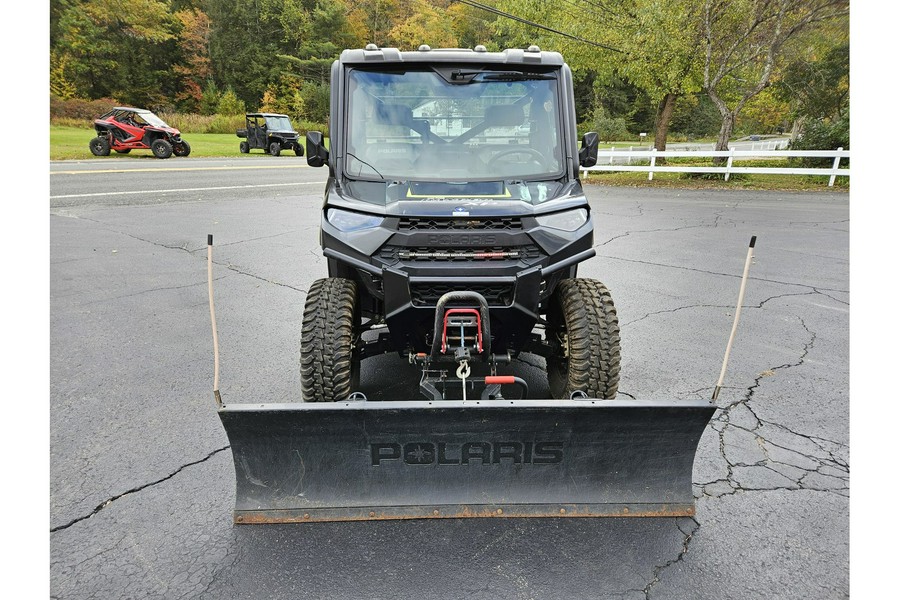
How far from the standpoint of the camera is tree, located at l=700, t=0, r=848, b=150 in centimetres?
1662

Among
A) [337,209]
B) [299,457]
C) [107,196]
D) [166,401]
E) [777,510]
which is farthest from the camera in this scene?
[107,196]

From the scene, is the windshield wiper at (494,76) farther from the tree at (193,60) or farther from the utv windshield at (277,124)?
the tree at (193,60)

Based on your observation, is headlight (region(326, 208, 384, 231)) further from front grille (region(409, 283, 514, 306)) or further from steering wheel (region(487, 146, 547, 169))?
steering wheel (region(487, 146, 547, 169))

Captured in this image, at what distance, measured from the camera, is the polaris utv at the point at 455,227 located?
9.91 ft

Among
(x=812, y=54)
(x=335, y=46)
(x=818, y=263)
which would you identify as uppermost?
(x=335, y=46)

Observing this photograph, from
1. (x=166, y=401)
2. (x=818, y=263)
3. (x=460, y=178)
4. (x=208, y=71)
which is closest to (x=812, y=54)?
(x=818, y=263)

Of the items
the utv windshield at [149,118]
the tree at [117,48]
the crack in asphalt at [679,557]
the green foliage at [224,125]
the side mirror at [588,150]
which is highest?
the tree at [117,48]

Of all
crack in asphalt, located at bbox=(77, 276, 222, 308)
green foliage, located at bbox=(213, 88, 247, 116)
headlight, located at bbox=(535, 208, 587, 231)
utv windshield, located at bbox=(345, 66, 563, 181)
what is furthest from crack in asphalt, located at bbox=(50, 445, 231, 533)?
green foliage, located at bbox=(213, 88, 247, 116)

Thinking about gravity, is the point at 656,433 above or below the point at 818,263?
below

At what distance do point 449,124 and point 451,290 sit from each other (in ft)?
4.52

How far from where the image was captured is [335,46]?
A: 5472 cm

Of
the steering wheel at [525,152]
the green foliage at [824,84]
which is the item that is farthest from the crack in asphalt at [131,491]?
the green foliage at [824,84]

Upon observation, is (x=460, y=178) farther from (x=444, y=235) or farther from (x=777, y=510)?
(x=777, y=510)

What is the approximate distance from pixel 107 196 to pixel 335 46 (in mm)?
48140
